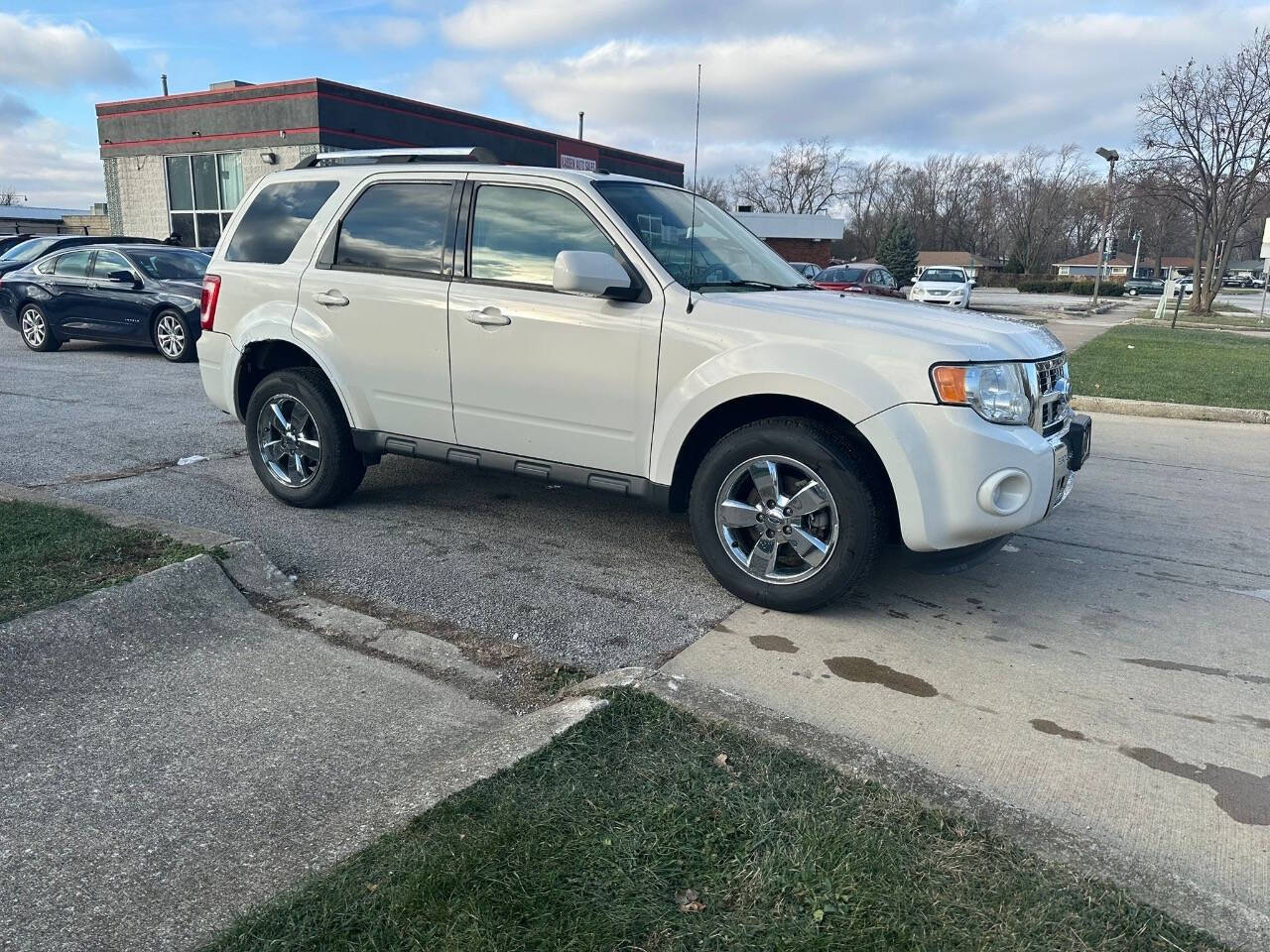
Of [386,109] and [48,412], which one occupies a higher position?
[386,109]

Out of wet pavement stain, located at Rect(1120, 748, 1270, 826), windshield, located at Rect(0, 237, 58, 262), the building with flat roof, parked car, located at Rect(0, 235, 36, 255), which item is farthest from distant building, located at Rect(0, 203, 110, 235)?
wet pavement stain, located at Rect(1120, 748, 1270, 826)

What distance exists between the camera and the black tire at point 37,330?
43.0 ft

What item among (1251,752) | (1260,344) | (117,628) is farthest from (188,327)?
(1260,344)

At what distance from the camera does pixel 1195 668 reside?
3820mm

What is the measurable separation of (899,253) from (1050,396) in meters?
57.0

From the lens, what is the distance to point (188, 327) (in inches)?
478

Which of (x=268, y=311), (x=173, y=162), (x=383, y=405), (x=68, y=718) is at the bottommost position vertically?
(x=68, y=718)

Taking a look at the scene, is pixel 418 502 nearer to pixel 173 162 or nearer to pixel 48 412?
pixel 48 412

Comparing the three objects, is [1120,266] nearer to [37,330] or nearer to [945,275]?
[945,275]

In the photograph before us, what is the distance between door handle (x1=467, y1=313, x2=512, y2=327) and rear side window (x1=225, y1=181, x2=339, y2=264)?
140 cm

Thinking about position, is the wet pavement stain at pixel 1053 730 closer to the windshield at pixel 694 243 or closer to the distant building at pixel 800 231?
the windshield at pixel 694 243

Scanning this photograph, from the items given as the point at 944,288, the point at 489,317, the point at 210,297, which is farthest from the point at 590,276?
the point at 944,288

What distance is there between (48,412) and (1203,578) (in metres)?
8.98

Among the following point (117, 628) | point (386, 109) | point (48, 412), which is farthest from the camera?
point (386, 109)
